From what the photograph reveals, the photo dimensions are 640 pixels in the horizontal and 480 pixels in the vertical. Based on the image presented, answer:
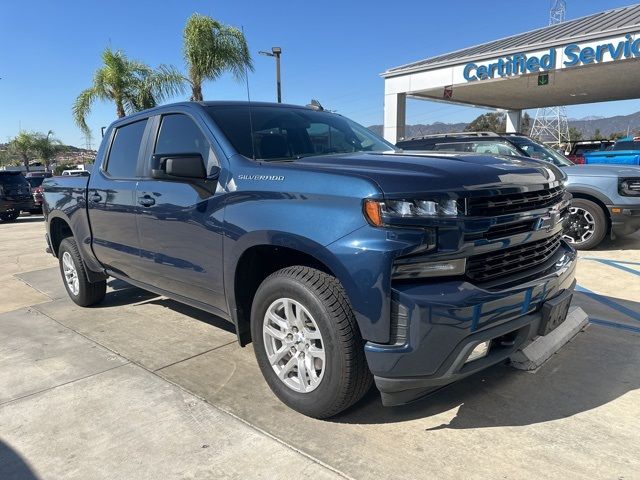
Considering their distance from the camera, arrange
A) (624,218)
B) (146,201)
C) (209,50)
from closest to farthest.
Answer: (146,201)
(624,218)
(209,50)

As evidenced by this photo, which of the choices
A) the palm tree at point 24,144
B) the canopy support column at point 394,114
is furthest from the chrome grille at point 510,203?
the palm tree at point 24,144

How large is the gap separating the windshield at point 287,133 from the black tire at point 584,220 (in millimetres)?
4273

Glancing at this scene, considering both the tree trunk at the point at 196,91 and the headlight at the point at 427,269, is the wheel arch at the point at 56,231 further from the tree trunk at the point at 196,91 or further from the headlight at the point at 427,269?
the tree trunk at the point at 196,91

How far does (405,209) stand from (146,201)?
7.66 feet

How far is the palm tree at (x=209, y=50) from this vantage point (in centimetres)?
1526

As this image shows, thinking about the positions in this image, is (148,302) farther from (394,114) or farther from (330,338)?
(394,114)

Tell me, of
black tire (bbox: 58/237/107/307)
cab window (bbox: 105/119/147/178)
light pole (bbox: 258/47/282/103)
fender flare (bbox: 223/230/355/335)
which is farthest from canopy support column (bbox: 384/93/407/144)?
fender flare (bbox: 223/230/355/335)

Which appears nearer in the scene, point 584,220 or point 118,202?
point 118,202

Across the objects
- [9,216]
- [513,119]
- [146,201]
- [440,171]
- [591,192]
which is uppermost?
[513,119]

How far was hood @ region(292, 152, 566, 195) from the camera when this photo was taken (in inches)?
95.2

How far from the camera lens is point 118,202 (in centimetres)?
429

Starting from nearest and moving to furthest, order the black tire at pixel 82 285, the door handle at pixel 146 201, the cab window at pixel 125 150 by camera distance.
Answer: the door handle at pixel 146 201 → the cab window at pixel 125 150 → the black tire at pixel 82 285

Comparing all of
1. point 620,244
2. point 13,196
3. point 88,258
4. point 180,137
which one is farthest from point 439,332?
point 13,196

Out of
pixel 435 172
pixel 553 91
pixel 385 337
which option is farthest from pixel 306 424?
pixel 553 91
